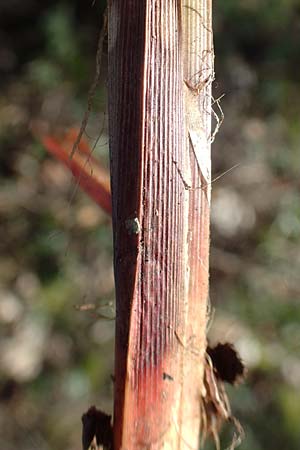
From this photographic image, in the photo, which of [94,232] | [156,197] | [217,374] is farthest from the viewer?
[94,232]

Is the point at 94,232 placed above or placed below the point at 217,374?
above

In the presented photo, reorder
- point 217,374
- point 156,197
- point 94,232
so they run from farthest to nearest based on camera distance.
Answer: point 94,232, point 217,374, point 156,197

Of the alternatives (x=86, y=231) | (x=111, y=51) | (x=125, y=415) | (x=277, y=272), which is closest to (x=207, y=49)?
(x=111, y=51)

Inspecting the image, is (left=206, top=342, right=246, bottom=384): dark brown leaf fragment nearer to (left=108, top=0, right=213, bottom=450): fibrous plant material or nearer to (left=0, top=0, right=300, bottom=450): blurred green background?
(left=108, top=0, right=213, bottom=450): fibrous plant material

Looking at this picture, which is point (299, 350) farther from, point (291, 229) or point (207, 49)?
point (207, 49)

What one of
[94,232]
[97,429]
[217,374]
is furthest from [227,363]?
[94,232]

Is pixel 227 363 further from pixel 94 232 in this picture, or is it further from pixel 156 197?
pixel 94 232

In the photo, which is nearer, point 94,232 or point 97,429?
point 97,429

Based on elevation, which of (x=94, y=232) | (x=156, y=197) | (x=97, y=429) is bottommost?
(x=97, y=429)
